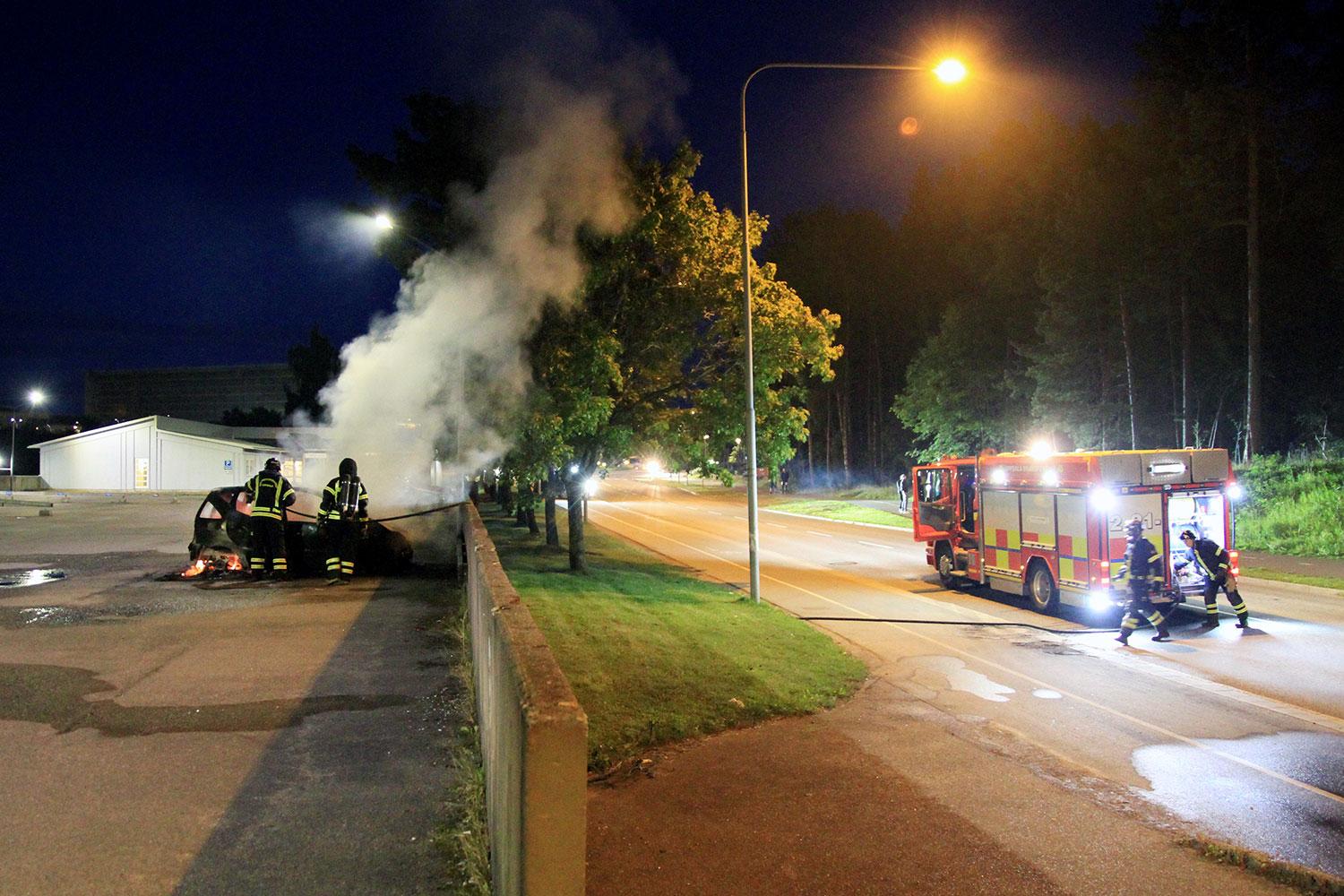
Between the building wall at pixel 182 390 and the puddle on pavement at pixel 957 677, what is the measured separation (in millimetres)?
84572

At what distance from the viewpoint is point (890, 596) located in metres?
15.6

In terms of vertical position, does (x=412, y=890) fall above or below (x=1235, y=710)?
above

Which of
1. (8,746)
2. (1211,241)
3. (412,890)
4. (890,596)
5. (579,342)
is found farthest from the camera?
(1211,241)

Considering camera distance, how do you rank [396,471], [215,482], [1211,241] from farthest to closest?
[215,482], [1211,241], [396,471]

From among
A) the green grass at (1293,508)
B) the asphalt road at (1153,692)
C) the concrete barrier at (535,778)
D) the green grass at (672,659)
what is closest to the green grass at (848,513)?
the green grass at (1293,508)

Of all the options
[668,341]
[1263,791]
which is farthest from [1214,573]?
[668,341]

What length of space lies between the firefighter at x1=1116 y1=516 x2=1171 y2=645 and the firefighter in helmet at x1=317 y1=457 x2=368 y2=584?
32.6ft

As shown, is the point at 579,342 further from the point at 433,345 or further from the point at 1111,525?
the point at 1111,525

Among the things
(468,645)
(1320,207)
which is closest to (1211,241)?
(1320,207)

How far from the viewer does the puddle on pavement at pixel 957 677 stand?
8.64 metres

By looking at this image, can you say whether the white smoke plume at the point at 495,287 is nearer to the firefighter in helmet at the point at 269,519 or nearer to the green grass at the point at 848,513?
the firefighter in helmet at the point at 269,519

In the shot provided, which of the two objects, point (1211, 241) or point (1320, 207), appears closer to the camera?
point (1320, 207)

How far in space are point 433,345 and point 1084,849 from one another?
1150cm

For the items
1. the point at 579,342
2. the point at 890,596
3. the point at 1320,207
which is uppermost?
the point at 1320,207
